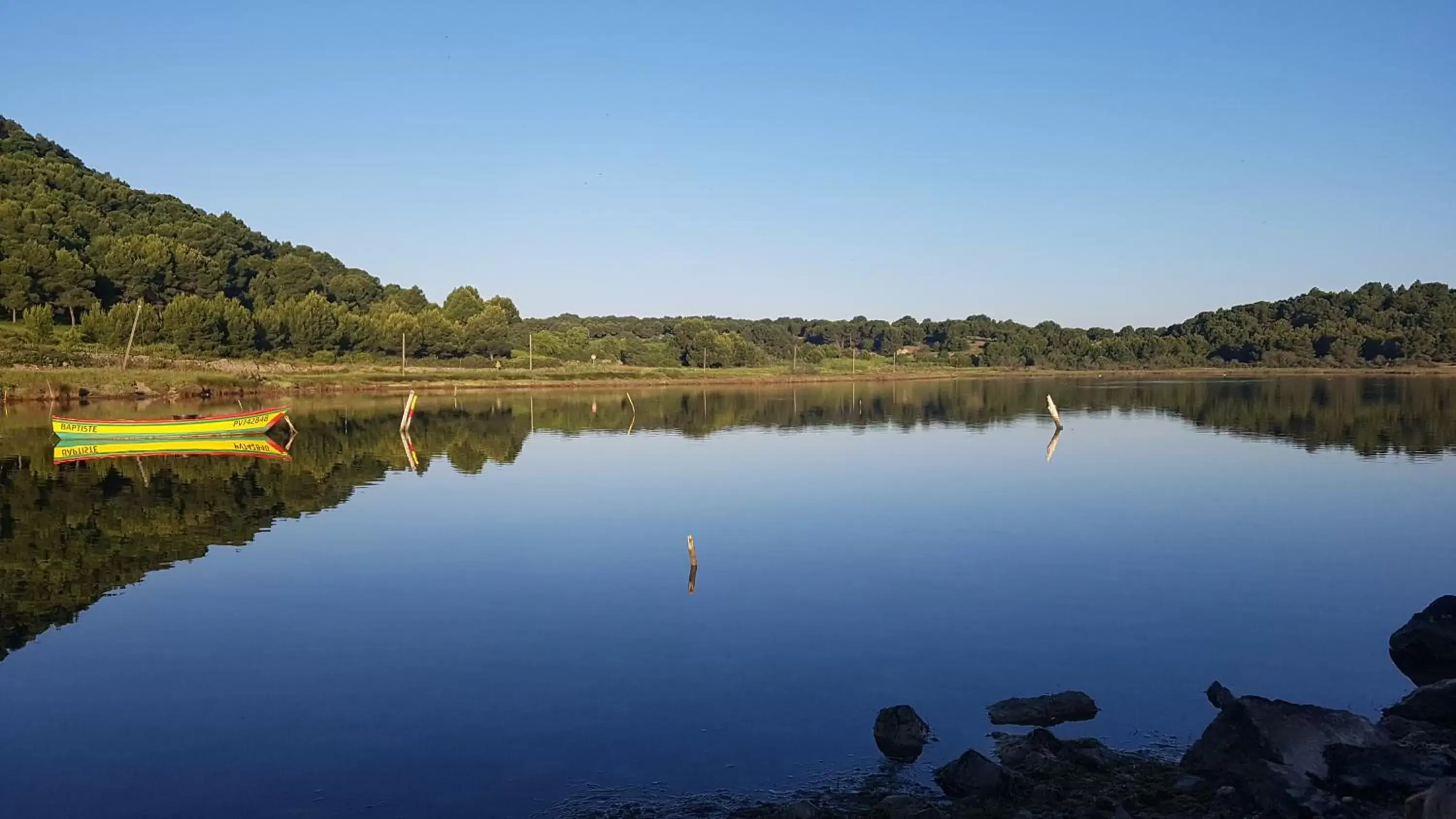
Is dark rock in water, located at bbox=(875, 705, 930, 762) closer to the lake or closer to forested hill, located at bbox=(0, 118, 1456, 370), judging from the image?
the lake

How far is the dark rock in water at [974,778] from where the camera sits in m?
10.4

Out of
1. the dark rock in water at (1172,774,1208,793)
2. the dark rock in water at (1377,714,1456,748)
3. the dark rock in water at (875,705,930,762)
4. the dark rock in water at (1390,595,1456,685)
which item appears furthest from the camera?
the dark rock in water at (1390,595,1456,685)

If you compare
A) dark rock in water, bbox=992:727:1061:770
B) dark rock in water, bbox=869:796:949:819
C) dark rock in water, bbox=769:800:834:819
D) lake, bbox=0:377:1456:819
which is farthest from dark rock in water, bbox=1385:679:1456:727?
dark rock in water, bbox=769:800:834:819

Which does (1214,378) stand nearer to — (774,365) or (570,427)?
(774,365)

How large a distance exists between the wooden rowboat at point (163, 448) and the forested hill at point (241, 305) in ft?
179

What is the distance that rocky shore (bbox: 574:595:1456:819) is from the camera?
959cm

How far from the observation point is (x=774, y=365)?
185 m

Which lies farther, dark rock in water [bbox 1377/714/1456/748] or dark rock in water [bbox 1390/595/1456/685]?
dark rock in water [bbox 1390/595/1456/685]

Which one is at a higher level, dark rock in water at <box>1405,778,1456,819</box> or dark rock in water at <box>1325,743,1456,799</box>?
dark rock in water at <box>1405,778,1456,819</box>

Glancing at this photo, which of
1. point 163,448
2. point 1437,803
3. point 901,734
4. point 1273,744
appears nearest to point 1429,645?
point 1273,744

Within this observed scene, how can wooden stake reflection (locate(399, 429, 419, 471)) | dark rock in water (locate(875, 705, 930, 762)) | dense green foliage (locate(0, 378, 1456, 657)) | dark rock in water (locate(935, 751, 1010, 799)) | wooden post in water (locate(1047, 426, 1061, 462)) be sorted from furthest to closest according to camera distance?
wooden post in water (locate(1047, 426, 1061, 462))
wooden stake reflection (locate(399, 429, 419, 471))
dense green foliage (locate(0, 378, 1456, 657))
dark rock in water (locate(875, 705, 930, 762))
dark rock in water (locate(935, 751, 1010, 799))

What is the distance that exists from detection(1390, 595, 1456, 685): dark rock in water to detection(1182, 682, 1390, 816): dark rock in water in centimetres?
488

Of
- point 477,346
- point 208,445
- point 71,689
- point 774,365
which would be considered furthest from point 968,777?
point 774,365

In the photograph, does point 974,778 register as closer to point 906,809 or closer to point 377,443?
point 906,809
